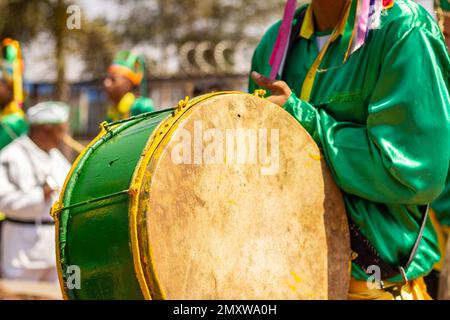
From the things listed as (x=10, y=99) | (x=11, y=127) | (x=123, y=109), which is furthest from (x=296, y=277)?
(x=10, y=99)

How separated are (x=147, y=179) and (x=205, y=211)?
22cm

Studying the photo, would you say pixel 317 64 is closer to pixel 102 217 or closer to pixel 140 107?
pixel 102 217

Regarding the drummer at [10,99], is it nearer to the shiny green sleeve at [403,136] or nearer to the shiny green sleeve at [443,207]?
the shiny green sleeve at [443,207]

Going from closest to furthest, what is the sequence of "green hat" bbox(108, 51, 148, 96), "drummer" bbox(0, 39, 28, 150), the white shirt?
the white shirt < "drummer" bbox(0, 39, 28, 150) < "green hat" bbox(108, 51, 148, 96)

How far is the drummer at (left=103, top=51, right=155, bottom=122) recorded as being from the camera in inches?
297

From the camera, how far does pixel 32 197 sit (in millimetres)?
6098

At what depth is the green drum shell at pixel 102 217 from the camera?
84.8 inches

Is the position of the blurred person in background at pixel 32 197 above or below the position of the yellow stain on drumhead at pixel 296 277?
below

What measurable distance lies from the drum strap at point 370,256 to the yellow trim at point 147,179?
2.54 feet

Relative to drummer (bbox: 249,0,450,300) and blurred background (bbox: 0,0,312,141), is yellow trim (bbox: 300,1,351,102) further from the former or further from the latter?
blurred background (bbox: 0,0,312,141)

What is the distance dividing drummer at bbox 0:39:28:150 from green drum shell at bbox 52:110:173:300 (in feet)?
17.9

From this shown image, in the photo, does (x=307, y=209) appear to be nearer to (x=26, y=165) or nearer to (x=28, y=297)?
(x=28, y=297)

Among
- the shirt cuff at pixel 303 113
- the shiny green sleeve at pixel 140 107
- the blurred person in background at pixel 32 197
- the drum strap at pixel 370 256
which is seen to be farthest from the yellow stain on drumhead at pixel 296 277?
the shiny green sleeve at pixel 140 107

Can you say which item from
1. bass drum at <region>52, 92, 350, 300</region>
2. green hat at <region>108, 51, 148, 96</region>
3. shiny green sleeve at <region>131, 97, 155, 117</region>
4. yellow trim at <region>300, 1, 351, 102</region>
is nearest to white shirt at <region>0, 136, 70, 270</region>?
shiny green sleeve at <region>131, 97, 155, 117</region>
